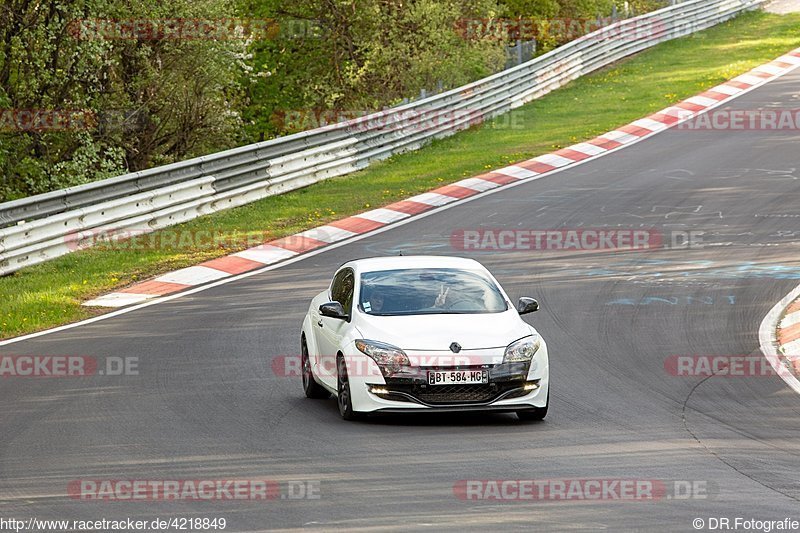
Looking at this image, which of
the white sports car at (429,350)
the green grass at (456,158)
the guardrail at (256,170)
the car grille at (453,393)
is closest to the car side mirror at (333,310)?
the white sports car at (429,350)

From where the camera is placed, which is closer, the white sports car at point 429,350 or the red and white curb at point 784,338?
the white sports car at point 429,350

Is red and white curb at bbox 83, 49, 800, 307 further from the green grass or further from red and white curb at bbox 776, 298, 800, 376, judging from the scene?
red and white curb at bbox 776, 298, 800, 376

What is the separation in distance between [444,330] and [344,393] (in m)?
1.07

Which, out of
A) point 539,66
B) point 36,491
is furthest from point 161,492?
point 539,66

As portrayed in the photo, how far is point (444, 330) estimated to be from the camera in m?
11.4

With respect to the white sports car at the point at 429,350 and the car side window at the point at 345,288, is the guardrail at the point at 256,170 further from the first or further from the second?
the white sports car at the point at 429,350

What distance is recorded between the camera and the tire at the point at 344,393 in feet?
37.2

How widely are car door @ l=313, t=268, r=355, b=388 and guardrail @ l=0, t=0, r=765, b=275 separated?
28.1ft

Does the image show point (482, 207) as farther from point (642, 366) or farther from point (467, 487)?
point (467, 487)

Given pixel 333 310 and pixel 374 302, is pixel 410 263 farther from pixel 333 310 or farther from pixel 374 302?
pixel 333 310

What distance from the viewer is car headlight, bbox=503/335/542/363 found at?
11.2 meters

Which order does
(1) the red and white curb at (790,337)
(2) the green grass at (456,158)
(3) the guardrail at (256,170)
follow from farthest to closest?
(3) the guardrail at (256,170) < (2) the green grass at (456,158) < (1) the red and white curb at (790,337)

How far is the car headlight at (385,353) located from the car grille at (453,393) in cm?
22

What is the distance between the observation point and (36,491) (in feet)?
29.3
